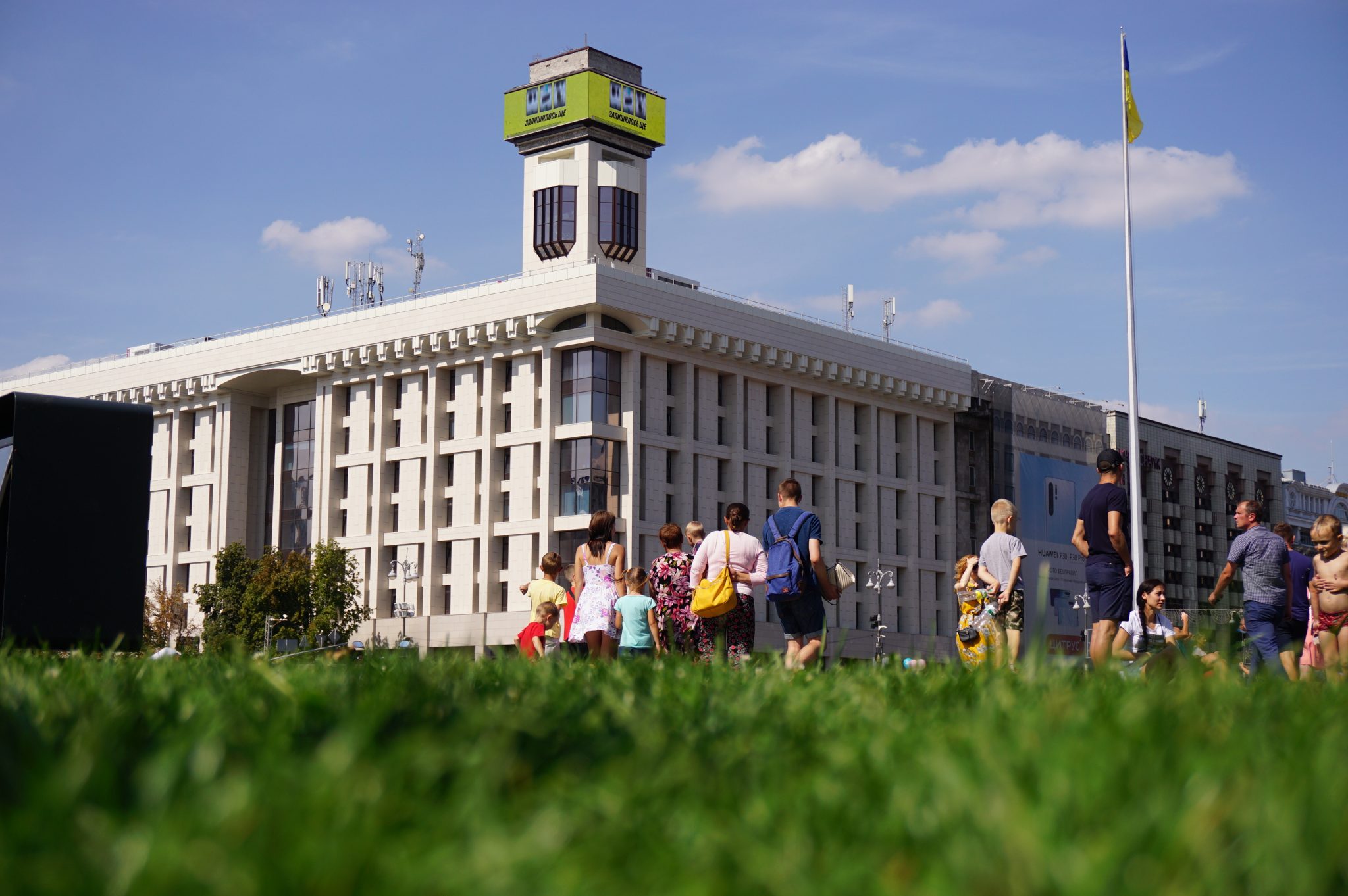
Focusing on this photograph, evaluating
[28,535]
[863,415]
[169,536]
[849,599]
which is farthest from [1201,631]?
[169,536]

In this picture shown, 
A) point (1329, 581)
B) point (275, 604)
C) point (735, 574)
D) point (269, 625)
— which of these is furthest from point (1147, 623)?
point (275, 604)

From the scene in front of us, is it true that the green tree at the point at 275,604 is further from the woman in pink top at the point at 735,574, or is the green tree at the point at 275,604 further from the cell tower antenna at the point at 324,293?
the woman in pink top at the point at 735,574

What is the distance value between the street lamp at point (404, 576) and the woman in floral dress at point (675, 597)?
49723mm

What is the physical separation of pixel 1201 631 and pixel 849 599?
70.5 metres

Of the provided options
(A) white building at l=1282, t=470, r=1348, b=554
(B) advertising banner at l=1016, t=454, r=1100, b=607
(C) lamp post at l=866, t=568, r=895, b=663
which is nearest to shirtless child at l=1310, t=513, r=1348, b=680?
(C) lamp post at l=866, t=568, r=895, b=663

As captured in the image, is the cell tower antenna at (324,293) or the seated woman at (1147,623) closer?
the seated woman at (1147,623)

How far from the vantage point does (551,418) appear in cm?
6706

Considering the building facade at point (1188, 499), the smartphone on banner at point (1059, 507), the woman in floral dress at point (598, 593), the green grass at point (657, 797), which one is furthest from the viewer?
the building facade at point (1188, 499)

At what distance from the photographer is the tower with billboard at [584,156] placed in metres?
76.2

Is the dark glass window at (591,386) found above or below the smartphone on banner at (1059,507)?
above

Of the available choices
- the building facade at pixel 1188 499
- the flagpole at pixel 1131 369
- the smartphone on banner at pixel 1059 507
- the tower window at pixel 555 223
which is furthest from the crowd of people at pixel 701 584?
the building facade at pixel 1188 499

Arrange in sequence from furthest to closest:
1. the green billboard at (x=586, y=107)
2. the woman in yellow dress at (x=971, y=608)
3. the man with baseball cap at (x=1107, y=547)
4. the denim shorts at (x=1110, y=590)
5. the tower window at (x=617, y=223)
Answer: the green billboard at (x=586, y=107)
the tower window at (x=617, y=223)
the woman in yellow dress at (x=971, y=608)
the denim shorts at (x=1110, y=590)
the man with baseball cap at (x=1107, y=547)

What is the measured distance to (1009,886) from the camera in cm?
186

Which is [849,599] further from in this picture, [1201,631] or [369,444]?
[1201,631]
